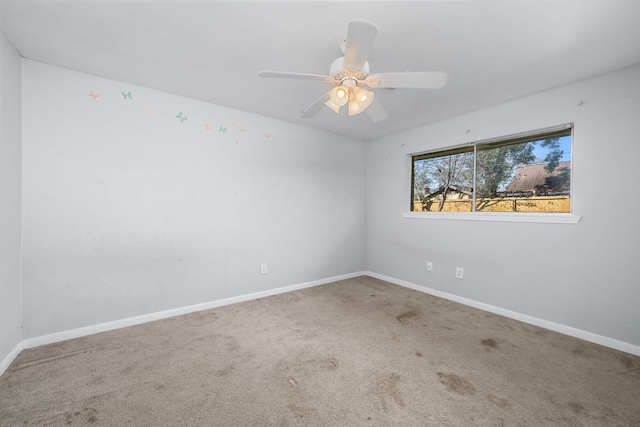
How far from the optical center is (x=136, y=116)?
2445mm

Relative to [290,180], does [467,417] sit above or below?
below

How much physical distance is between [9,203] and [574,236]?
4559 mm

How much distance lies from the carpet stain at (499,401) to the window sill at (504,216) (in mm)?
1762

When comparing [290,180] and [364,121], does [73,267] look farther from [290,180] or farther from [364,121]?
[364,121]

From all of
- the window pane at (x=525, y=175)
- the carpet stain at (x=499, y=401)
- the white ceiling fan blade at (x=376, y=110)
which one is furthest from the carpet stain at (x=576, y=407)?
the white ceiling fan blade at (x=376, y=110)

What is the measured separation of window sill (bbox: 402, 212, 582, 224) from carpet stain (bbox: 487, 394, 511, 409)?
1762mm

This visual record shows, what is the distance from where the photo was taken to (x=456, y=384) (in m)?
1.67

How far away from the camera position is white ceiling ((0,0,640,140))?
1.51 m

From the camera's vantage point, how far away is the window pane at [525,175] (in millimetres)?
2494

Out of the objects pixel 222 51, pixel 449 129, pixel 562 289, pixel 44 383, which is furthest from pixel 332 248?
pixel 44 383

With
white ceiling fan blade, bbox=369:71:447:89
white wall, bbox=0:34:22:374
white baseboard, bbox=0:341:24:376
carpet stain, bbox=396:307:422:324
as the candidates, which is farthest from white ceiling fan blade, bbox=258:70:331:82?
white baseboard, bbox=0:341:24:376

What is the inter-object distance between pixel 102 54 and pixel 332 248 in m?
3.23

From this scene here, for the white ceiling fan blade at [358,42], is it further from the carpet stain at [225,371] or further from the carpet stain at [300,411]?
the carpet stain at [225,371]

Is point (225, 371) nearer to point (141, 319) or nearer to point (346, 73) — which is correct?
point (141, 319)
